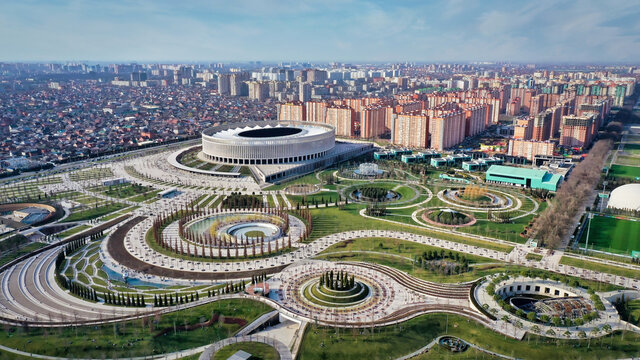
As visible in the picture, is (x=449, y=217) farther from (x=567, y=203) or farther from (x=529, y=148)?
(x=529, y=148)

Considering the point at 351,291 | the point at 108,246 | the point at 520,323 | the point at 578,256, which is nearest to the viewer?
the point at 520,323

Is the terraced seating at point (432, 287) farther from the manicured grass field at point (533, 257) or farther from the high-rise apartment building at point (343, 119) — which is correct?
the high-rise apartment building at point (343, 119)

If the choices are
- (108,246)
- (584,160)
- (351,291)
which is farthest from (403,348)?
(584,160)

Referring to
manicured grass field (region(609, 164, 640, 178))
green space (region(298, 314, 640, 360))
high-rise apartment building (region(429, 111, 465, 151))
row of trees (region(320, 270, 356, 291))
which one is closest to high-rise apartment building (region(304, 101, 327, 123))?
high-rise apartment building (region(429, 111, 465, 151))

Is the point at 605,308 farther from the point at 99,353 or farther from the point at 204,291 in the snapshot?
the point at 99,353

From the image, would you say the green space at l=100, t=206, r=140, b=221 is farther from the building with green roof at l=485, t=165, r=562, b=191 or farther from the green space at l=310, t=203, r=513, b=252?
the building with green roof at l=485, t=165, r=562, b=191

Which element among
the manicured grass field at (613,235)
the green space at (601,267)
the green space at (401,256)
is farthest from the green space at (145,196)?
the manicured grass field at (613,235)
